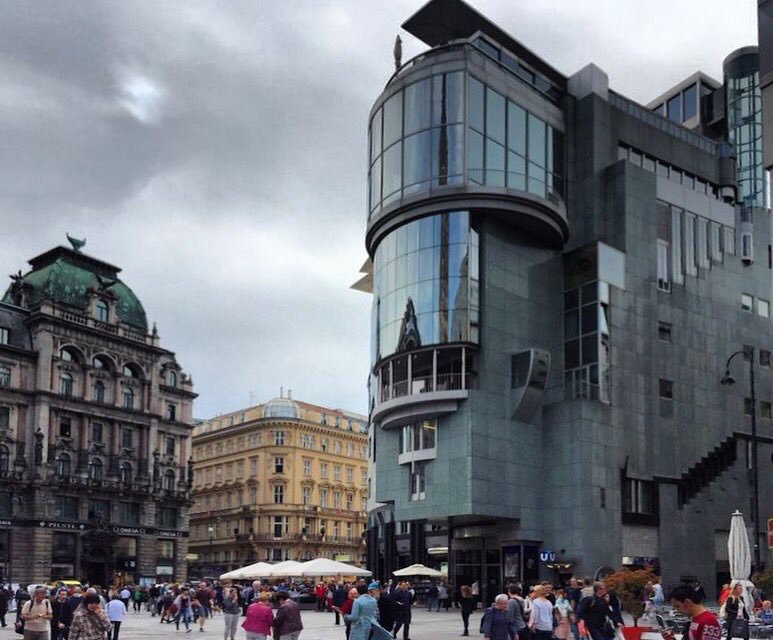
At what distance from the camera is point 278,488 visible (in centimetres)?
11512

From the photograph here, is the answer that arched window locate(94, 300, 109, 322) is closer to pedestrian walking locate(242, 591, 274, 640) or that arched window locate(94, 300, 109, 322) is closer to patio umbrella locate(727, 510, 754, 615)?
patio umbrella locate(727, 510, 754, 615)

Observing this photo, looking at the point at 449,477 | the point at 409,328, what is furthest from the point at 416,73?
the point at 449,477

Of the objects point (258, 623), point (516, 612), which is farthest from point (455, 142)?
point (258, 623)

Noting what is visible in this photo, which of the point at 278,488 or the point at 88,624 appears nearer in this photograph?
the point at 88,624

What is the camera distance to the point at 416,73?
176ft

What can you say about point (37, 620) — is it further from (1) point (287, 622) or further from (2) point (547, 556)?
(2) point (547, 556)

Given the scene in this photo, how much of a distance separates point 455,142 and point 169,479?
189 ft

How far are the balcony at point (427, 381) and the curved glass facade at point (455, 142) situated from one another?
8.31m

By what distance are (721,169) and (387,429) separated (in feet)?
91.8

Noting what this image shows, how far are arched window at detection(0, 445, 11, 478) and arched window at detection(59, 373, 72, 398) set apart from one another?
7.10 meters

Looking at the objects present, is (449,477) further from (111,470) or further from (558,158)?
(111,470)

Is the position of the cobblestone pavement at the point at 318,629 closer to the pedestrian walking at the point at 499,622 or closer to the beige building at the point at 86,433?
the pedestrian walking at the point at 499,622

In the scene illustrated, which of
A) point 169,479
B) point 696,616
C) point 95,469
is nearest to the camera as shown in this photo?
point 696,616

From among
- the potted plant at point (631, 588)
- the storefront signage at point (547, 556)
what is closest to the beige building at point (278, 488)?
the storefront signage at point (547, 556)
